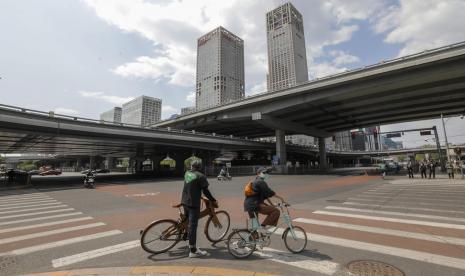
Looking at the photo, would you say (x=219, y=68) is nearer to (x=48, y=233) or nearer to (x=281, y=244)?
(x=48, y=233)

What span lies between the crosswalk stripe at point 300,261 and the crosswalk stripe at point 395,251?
0.52m

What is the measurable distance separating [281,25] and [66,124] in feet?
532

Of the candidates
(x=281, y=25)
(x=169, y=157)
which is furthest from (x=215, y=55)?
(x=169, y=157)

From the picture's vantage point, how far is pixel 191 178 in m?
5.21

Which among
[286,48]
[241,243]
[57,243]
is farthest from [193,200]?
[286,48]

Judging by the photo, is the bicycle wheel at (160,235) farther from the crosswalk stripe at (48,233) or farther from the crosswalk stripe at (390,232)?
the crosswalk stripe at (390,232)

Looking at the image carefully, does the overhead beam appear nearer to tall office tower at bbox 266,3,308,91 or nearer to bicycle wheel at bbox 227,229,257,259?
bicycle wheel at bbox 227,229,257,259

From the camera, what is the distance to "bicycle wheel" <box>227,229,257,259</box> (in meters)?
5.08

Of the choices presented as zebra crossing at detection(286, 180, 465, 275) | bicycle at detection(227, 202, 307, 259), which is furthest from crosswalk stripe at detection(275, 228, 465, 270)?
bicycle at detection(227, 202, 307, 259)

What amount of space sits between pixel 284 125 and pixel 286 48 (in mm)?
124549

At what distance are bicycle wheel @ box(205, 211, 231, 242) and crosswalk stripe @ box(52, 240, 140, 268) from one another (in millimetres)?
1664

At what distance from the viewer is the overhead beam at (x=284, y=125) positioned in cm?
4378

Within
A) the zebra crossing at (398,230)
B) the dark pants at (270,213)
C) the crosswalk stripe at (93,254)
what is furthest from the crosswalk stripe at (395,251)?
the crosswalk stripe at (93,254)

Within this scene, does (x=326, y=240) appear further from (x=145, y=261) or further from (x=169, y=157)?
(x=169, y=157)
